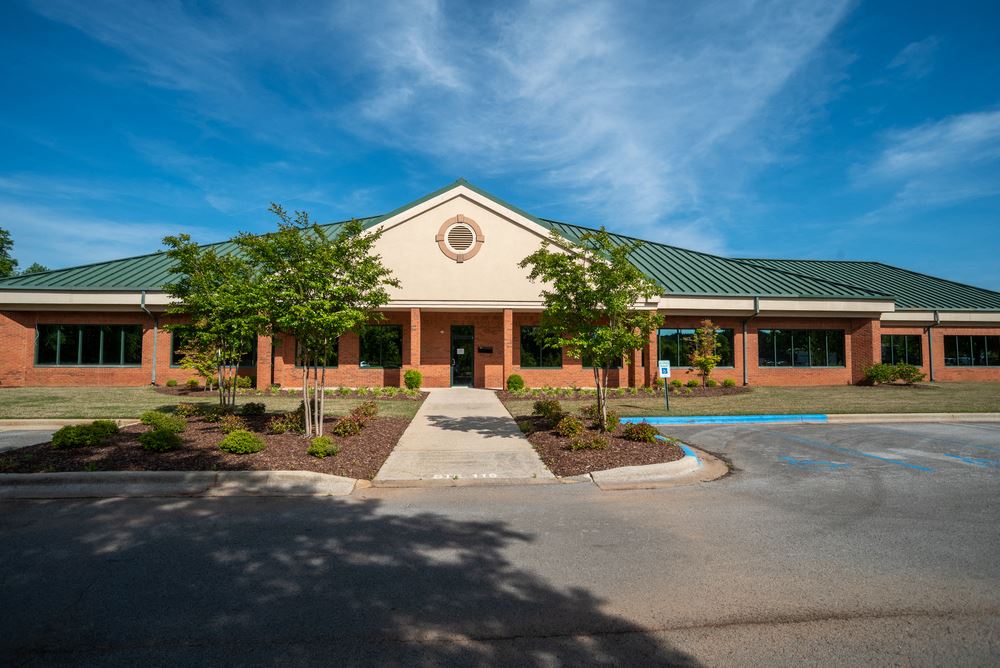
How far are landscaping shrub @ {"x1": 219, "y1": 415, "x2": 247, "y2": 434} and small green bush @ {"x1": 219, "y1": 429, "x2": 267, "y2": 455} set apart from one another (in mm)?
1326

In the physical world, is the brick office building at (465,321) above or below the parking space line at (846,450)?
above

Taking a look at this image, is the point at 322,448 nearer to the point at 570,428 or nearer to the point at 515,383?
the point at 570,428

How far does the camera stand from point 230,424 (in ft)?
31.6

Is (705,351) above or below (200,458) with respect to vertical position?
above

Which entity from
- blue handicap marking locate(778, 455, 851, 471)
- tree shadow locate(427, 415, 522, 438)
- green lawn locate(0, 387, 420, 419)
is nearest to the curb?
tree shadow locate(427, 415, 522, 438)

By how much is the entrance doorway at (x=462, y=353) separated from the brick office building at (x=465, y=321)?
0.15 feet

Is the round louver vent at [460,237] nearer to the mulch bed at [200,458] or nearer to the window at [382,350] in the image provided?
the window at [382,350]

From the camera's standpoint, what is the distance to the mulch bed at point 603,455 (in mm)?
7941

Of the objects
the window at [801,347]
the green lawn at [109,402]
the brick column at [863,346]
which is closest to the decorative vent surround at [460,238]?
the green lawn at [109,402]

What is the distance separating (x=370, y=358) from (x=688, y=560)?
61.7 feet

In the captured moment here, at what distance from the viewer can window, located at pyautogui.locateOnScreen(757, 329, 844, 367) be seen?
905 inches

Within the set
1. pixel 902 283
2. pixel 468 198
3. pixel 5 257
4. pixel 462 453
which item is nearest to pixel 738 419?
pixel 462 453

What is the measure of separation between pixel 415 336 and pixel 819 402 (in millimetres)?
14517

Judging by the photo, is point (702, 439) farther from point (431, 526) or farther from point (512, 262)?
point (512, 262)
